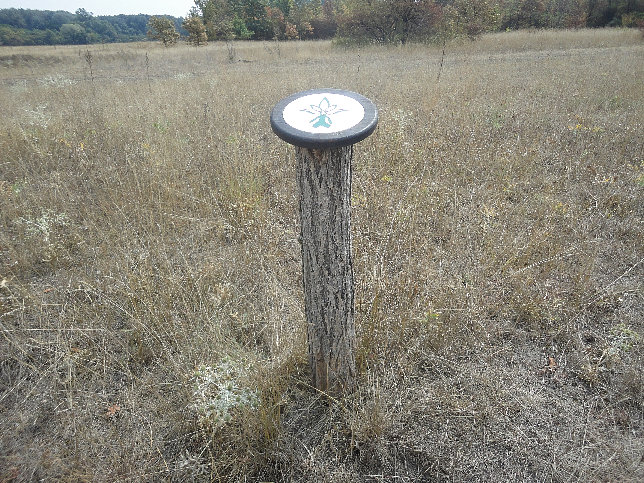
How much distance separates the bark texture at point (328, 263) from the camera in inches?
53.4

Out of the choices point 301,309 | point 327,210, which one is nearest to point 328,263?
point 327,210

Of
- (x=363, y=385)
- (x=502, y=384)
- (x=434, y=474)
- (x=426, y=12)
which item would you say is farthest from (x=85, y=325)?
(x=426, y=12)

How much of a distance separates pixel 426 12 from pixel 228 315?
19.6 meters

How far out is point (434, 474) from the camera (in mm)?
1548

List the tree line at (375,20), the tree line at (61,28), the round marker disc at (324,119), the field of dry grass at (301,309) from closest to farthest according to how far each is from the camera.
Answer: the round marker disc at (324,119)
the field of dry grass at (301,309)
the tree line at (375,20)
the tree line at (61,28)

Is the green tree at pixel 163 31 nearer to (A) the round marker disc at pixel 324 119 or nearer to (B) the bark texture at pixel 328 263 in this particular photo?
(A) the round marker disc at pixel 324 119

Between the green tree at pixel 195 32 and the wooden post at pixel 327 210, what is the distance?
21435mm

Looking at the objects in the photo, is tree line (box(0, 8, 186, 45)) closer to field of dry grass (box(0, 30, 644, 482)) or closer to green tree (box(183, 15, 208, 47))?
green tree (box(183, 15, 208, 47))

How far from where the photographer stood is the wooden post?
126 centimetres

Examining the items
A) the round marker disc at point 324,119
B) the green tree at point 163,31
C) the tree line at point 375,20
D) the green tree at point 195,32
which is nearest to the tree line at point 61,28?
the tree line at point 375,20

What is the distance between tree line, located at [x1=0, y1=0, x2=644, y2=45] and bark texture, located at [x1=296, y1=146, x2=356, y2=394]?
1233cm

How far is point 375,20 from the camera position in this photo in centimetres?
1809

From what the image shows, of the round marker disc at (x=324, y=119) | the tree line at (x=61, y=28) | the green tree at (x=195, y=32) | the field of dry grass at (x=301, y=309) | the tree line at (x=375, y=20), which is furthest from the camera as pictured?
the tree line at (x=61, y=28)

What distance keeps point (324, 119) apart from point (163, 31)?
2405cm
